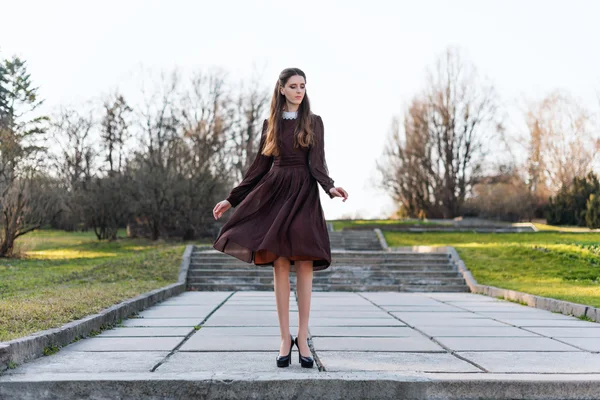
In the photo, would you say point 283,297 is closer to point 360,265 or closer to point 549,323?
point 549,323

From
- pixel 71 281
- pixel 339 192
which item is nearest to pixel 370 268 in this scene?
pixel 71 281

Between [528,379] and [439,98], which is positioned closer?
[528,379]

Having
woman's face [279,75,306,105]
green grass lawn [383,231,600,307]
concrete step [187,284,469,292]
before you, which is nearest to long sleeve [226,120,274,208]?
woman's face [279,75,306,105]

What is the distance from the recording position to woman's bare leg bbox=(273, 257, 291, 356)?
4312mm

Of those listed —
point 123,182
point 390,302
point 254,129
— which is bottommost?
point 390,302

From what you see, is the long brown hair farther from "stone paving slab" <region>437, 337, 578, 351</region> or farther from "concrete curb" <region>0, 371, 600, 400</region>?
"stone paving slab" <region>437, 337, 578, 351</region>

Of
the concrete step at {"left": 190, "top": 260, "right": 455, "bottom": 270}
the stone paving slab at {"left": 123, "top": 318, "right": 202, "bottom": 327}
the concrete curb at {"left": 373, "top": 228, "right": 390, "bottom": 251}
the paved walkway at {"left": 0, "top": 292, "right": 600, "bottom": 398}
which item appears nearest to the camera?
the paved walkway at {"left": 0, "top": 292, "right": 600, "bottom": 398}

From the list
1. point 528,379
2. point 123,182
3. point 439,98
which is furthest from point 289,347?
point 439,98

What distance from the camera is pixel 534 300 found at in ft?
33.2

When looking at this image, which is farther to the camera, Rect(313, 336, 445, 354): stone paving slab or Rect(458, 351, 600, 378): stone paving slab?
Rect(313, 336, 445, 354): stone paving slab

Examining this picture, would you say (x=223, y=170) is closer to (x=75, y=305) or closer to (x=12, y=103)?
(x=12, y=103)

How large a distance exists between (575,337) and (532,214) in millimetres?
40719

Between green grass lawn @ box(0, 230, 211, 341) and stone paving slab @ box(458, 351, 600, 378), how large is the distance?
3189 millimetres

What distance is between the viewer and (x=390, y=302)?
10844 mm
